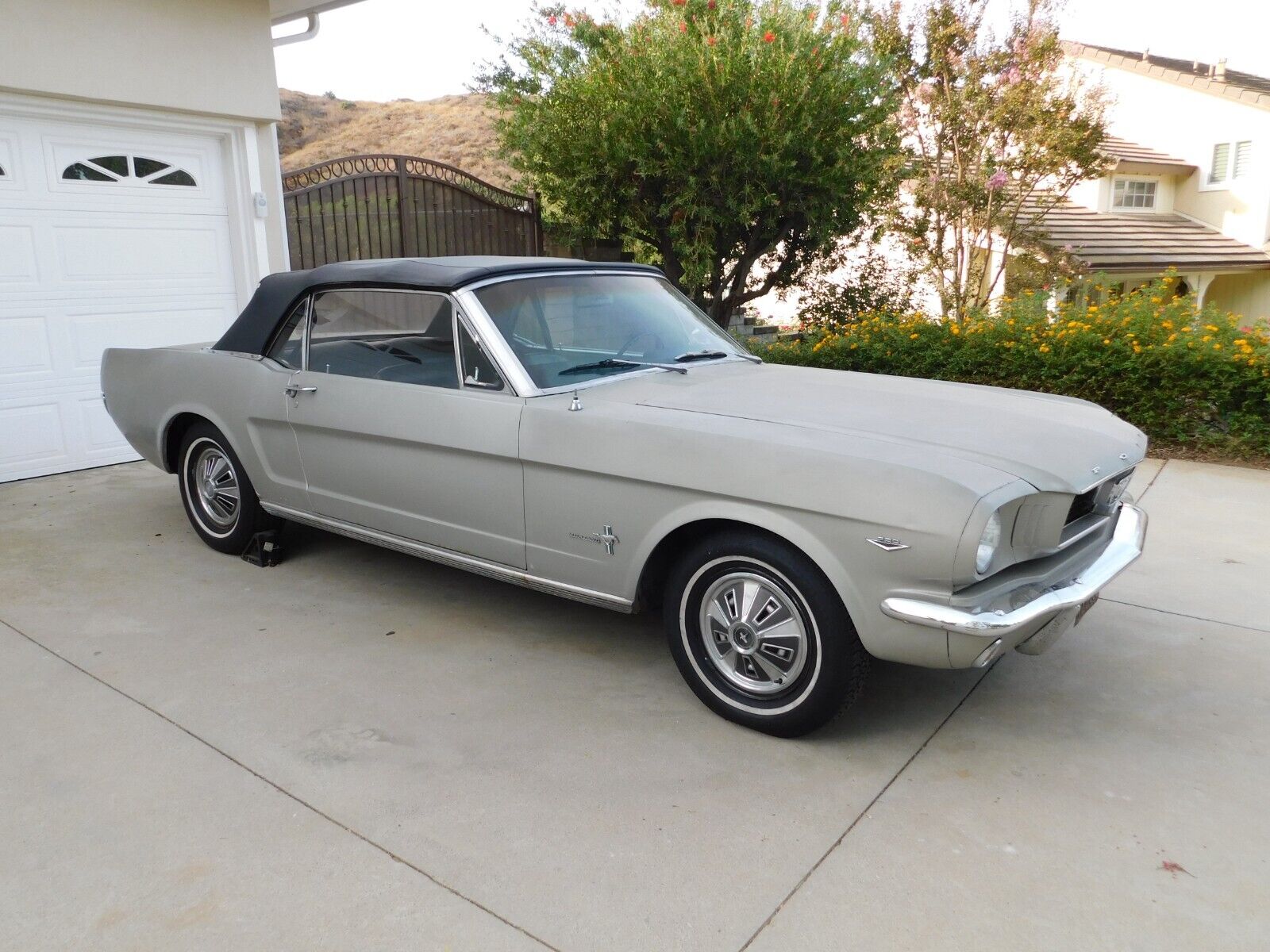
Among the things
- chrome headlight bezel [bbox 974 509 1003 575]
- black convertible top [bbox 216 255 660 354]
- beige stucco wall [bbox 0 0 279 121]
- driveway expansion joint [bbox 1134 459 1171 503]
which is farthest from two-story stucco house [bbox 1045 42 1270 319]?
chrome headlight bezel [bbox 974 509 1003 575]

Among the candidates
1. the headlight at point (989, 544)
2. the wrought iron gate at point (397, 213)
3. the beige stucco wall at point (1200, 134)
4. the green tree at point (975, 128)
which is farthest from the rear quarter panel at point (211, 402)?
the beige stucco wall at point (1200, 134)

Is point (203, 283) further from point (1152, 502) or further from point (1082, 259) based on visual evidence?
point (1082, 259)

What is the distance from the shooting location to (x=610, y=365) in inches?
160

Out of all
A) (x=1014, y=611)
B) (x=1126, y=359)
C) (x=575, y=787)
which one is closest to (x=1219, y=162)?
(x=1126, y=359)

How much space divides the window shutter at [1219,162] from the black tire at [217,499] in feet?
78.7

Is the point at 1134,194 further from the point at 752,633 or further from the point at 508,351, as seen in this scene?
the point at 752,633

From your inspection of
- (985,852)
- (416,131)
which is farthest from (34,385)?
(416,131)

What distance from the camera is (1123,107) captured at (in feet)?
76.4

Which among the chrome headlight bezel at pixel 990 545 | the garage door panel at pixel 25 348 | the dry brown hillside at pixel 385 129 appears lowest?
the chrome headlight bezel at pixel 990 545

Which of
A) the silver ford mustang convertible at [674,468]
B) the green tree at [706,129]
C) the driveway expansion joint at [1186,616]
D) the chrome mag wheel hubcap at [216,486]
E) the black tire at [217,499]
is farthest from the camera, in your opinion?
the green tree at [706,129]

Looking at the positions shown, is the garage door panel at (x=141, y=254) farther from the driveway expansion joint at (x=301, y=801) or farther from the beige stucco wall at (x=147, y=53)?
the driveway expansion joint at (x=301, y=801)

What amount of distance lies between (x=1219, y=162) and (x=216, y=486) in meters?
24.2

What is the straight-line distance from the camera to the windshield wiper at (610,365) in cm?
396

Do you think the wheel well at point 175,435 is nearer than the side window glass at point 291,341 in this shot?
No
